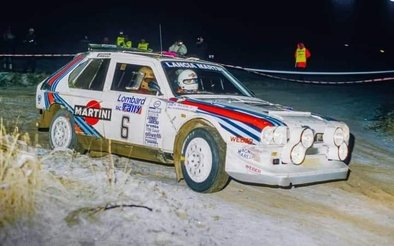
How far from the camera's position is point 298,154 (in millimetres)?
6066

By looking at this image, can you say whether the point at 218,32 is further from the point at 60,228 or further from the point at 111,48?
the point at 60,228

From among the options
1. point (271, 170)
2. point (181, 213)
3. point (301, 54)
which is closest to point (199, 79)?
point (271, 170)

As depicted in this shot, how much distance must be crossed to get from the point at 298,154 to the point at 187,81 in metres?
1.83

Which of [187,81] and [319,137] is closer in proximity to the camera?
[319,137]

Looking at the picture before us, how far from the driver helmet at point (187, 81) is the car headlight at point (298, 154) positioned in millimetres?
1679

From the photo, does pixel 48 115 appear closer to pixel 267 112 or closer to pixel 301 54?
pixel 267 112

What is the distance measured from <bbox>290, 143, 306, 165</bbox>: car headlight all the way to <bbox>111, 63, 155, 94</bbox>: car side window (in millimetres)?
2118

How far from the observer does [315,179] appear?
6.22 m

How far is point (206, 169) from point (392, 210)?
7.49 feet

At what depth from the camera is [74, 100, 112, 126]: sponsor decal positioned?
7328mm

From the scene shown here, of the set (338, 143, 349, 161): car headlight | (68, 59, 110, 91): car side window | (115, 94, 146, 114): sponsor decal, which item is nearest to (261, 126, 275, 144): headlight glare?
(338, 143, 349, 161): car headlight

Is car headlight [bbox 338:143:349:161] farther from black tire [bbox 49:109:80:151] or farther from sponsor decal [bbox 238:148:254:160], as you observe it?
black tire [bbox 49:109:80:151]

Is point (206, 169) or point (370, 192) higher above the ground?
point (206, 169)

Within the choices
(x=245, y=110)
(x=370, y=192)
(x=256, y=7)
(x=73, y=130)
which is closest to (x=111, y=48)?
(x=73, y=130)
